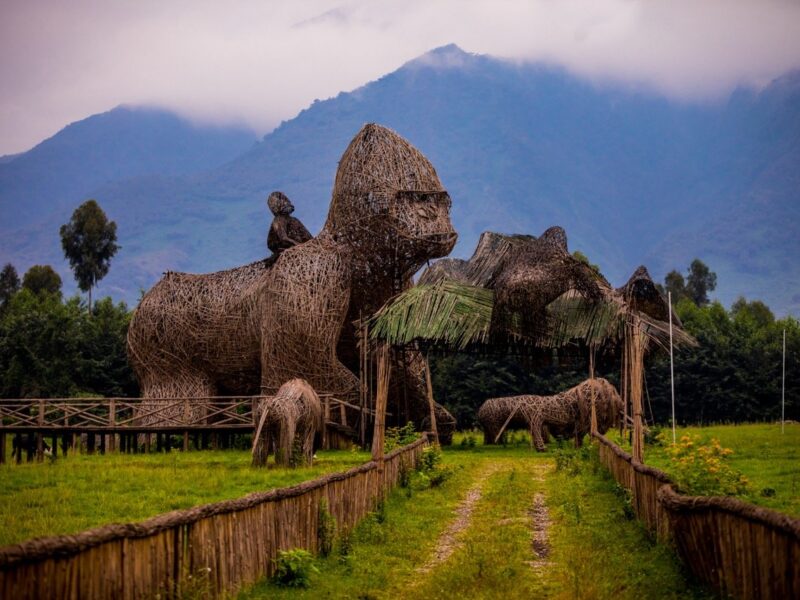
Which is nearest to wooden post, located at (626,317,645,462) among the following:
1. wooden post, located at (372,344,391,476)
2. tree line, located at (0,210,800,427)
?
wooden post, located at (372,344,391,476)

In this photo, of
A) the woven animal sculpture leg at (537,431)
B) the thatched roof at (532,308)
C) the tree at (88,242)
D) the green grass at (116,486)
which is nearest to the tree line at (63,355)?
the tree at (88,242)

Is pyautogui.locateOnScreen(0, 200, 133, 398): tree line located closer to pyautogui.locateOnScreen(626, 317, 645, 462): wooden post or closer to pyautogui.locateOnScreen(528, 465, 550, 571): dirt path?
pyautogui.locateOnScreen(626, 317, 645, 462): wooden post

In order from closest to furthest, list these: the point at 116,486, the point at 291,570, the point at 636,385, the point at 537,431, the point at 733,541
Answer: the point at 733,541
the point at 291,570
the point at 636,385
the point at 116,486
the point at 537,431

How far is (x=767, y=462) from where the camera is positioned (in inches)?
938

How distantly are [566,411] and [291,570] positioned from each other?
880 inches

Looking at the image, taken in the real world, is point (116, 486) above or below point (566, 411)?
below

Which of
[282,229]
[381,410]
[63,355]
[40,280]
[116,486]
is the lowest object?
[116,486]

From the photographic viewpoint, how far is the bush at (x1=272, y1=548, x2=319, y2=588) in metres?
11.7

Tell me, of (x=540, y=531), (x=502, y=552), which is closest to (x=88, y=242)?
(x=540, y=531)

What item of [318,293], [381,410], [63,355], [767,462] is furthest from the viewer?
[63,355]

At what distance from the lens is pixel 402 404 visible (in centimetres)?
3591

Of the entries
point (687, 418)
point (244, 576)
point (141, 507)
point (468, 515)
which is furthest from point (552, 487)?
point (687, 418)

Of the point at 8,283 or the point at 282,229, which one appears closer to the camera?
the point at 282,229

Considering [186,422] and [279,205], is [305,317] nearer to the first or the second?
[186,422]
